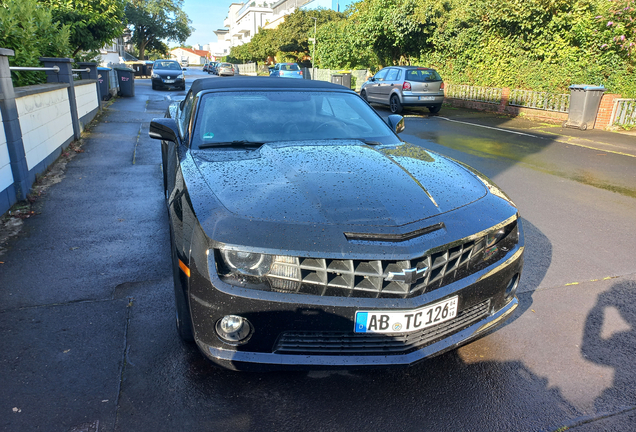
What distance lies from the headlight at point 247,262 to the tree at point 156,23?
241 ft

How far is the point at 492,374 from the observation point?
8.52 feet

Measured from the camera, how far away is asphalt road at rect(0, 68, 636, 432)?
224cm

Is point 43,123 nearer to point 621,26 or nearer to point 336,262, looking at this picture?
point 336,262

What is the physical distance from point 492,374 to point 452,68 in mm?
20630

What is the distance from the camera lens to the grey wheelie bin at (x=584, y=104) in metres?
12.8

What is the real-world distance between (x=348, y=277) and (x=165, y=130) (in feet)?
7.82

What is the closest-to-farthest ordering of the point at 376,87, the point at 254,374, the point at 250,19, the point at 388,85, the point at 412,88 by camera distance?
the point at 254,374, the point at 412,88, the point at 388,85, the point at 376,87, the point at 250,19

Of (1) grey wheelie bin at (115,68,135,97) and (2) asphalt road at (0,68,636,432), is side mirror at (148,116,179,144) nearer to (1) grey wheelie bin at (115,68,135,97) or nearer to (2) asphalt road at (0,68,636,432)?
(2) asphalt road at (0,68,636,432)

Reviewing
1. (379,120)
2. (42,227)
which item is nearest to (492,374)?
(379,120)

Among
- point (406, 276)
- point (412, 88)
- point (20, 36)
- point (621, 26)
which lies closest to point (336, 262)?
point (406, 276)

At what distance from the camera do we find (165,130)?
3760 mm

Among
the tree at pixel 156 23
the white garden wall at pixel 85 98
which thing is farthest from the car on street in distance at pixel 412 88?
the tree at pixel 156 23

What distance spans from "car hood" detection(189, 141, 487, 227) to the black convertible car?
1 centimetres

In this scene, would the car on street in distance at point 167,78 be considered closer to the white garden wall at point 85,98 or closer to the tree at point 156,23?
the white garden wall at point 85,98
